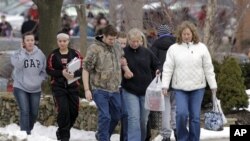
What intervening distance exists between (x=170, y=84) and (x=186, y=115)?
19.6 inches

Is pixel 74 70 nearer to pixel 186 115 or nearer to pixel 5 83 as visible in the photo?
pixel 186 115

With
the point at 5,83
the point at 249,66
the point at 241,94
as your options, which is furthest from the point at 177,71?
the point at 249,66

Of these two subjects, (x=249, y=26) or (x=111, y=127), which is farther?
(x=249, y=26)

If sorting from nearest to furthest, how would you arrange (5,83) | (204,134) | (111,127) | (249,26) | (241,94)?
(111,127) → (204,134) → (241,94) → (5,83) → (249,26)

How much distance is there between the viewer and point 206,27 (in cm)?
1396

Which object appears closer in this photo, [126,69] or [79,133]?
[126,69]

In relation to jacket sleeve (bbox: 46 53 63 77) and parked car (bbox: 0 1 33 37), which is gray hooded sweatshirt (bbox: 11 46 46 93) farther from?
parked car (bbox: 0 1 33 37)

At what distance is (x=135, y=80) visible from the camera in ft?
30.7

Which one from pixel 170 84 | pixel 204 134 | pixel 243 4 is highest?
pixel 243 4

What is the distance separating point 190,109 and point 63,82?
1.69 meters

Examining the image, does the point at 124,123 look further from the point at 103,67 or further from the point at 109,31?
the point at 109,31

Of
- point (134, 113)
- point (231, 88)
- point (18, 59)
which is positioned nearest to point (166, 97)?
point (134, 113)

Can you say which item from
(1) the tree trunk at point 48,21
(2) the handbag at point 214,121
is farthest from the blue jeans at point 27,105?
(1) the tree trunk at point 48,21

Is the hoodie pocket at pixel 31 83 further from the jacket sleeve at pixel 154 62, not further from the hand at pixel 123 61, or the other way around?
the jacket sleeve at pixel 154 62
